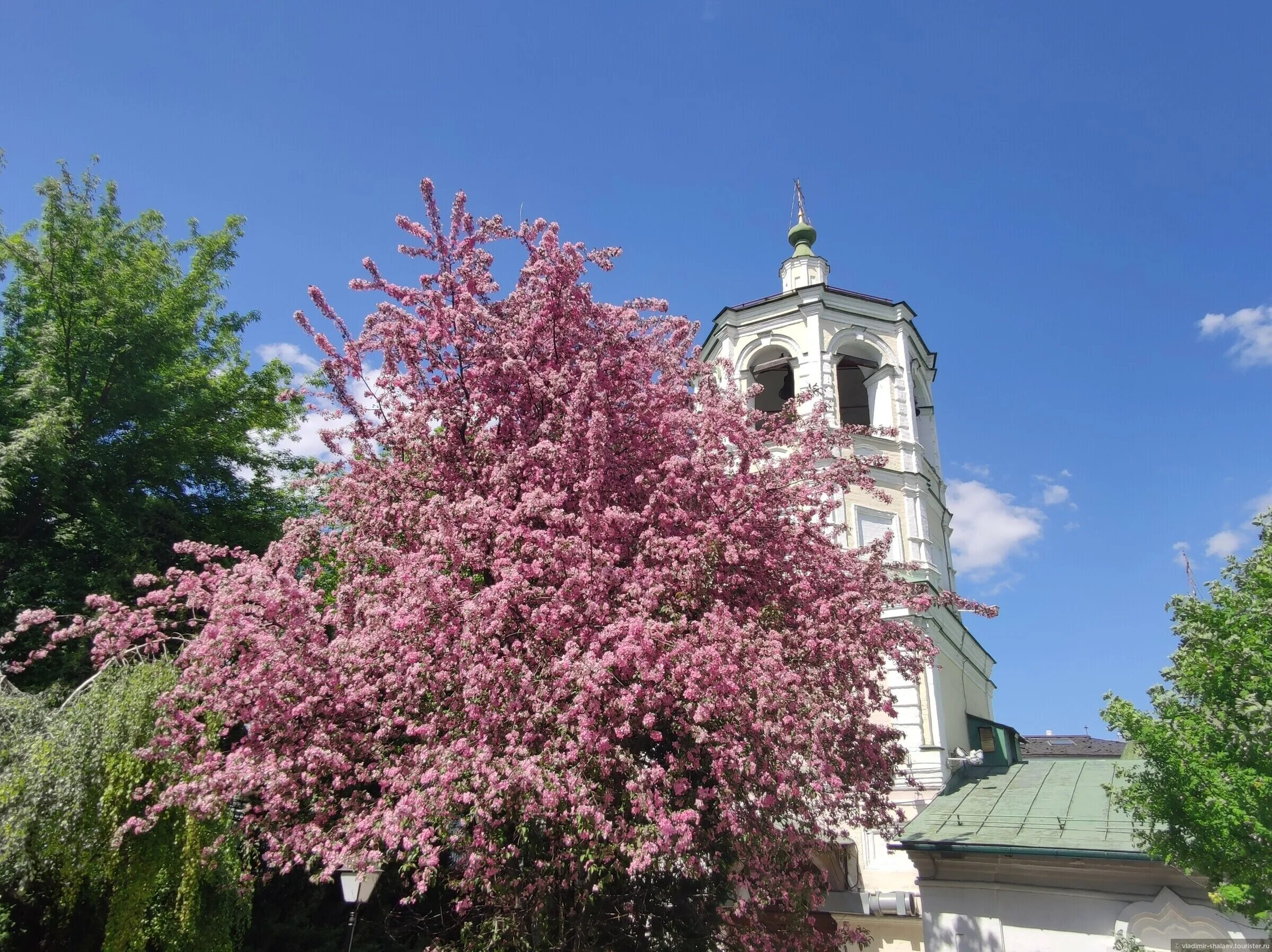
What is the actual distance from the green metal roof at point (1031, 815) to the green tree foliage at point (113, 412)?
1150 centimetres

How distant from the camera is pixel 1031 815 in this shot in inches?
468

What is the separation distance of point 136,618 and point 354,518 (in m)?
2.51

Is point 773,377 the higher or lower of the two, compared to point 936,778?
higher

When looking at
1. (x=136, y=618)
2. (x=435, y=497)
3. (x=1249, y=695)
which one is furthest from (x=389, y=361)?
(x=1249, y=695)

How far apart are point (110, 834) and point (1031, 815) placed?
1222 cm

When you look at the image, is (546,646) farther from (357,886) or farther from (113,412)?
(113,412)

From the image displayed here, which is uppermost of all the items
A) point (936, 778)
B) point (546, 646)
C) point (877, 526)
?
point (877, 526)

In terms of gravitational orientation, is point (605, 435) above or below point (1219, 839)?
above

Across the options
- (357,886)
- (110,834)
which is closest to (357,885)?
(357,886)

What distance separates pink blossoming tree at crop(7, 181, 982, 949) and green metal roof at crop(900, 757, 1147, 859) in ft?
7.39

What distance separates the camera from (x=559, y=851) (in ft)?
25.2

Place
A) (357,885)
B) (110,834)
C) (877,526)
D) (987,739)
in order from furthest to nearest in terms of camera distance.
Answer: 1. (877,526)
2. (987,739)
3. (357,885)
4. (110,834)

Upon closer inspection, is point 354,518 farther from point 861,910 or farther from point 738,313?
point 738,313

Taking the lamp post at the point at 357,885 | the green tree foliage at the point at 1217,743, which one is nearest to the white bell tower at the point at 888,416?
the green tree foliage at the point at 1217,743
